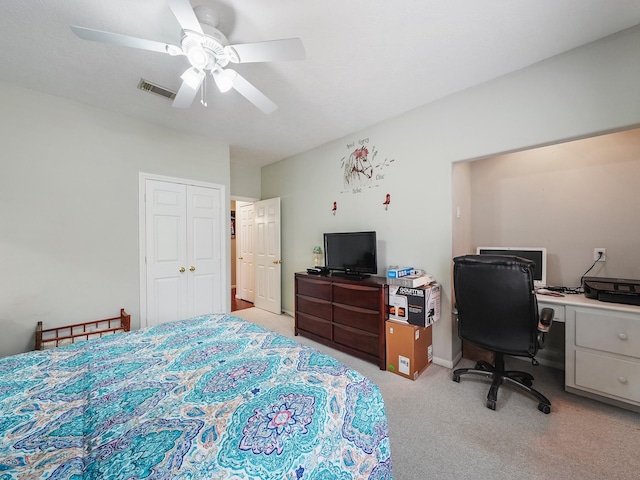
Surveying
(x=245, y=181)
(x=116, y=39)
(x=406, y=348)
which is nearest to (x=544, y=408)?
(x=406, y=348)

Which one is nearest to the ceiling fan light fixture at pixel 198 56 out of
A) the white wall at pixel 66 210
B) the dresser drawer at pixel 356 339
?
the white wall at pixel 66 210

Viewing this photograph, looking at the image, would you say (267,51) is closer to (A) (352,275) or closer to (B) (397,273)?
(B) (397,273)

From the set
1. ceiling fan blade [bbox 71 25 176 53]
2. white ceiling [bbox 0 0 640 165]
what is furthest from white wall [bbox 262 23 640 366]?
ceiling fan blade [bbox 71 25 176 53]

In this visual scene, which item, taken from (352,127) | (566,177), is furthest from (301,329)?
(566,177)

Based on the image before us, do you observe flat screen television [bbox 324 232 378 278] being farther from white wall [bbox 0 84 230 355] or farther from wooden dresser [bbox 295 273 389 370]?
white wall [bbox 0 84 230 355]

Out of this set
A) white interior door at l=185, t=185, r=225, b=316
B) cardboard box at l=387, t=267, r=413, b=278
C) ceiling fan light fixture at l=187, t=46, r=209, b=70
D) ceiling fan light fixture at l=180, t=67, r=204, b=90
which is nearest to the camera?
ceiling fan light fixture at l=187, t=46, r=209, b=70

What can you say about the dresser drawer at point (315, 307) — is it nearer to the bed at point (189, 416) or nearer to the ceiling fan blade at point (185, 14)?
the bed at point (189, 416)

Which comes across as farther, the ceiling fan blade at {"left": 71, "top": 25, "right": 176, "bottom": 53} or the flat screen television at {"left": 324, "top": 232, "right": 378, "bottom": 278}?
the flat screen television at {"left": 324, "top": 232, "right": 378, "bottom": 278}

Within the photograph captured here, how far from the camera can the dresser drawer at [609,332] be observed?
1775 millimetres

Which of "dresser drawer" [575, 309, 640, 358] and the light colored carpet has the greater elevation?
"dresser drawer" [575, 309, 640, 358]

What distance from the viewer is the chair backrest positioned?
6.05ft

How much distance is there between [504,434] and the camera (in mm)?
1677

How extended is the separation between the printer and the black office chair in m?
0.44

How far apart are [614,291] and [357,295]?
79.7 inches
